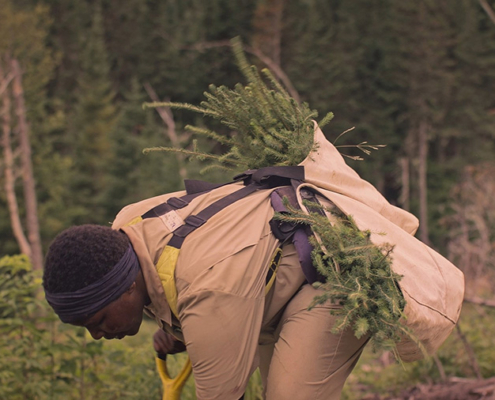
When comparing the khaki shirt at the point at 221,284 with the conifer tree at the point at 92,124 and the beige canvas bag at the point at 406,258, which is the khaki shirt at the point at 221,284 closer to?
the beige canvas bag at the point at 406,258

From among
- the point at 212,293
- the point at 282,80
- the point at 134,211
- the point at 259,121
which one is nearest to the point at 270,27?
the point at 282,80

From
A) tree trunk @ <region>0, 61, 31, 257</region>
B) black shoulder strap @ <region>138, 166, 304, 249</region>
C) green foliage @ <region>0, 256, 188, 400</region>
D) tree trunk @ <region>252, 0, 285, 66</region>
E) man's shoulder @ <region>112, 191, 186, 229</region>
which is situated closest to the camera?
black shoulder strap @ <region>138, 166, 304, 249</region>

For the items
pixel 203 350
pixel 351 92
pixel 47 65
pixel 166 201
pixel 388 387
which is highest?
pixel 166 201

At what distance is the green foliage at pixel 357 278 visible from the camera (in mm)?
2699

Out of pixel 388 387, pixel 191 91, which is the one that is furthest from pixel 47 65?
pixel 388 387

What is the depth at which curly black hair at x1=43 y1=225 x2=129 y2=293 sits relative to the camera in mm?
2500

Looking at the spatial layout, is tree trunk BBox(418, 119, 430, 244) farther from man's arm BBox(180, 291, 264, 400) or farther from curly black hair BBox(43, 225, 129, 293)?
curly black hair BBox(43, 225, 129, 293)

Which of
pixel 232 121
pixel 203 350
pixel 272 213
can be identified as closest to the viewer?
pixel 203 350

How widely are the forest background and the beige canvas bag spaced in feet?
86.6

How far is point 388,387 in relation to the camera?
6.80 m

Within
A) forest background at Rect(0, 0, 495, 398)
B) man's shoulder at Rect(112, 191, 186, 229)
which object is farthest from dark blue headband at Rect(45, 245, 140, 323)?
forest background at Rect(0, 0, 495, 398)

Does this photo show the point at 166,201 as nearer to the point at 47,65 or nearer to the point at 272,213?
the point at 272,213

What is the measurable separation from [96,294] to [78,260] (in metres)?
0.15

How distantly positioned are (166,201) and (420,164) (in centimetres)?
3725
